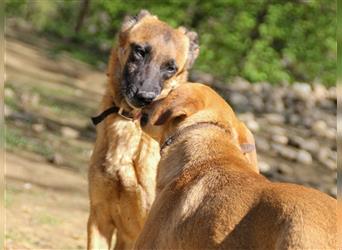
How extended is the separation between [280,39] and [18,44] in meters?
7.61

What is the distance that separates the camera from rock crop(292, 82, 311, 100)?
2376 centimetres

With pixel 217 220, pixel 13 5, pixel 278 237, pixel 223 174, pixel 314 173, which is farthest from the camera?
pixel 13 5

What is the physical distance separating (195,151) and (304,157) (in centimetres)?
1272

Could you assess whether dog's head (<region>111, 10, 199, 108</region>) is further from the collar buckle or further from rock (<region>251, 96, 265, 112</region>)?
rock (<region>251, 96, 265, 112</region>)

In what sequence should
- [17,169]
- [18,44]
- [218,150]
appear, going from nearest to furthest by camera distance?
[218,150], [17,169], [18,44]

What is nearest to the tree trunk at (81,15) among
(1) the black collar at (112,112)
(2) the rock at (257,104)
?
(2) the rock at (257,104)

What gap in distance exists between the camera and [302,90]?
2425cm

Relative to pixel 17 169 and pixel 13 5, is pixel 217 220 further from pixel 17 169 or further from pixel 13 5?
pixel 13 5

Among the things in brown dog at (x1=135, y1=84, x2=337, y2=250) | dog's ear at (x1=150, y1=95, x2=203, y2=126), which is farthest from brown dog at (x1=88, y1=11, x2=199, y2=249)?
dog's ear at (x1=150, y1=95, x2=203, y2=126)

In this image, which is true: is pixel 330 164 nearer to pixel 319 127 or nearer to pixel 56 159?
pixel 319 127

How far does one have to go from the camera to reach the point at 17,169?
36.4 ft

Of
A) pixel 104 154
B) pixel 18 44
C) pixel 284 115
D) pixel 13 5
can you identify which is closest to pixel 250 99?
pixel 284 115

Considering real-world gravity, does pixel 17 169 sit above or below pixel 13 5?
above

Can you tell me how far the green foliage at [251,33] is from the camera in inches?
937
